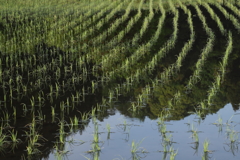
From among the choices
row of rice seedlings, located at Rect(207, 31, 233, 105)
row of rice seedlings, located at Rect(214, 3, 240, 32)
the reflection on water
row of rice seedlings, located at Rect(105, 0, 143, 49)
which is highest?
row of rice seedlings, located at Rect(214, 3, 240, 32)

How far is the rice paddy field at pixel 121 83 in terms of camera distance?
4617 millimetres

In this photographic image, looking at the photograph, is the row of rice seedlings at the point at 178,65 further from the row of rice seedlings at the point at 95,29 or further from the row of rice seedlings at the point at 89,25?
the row of rice seedlings at the point at 89,25

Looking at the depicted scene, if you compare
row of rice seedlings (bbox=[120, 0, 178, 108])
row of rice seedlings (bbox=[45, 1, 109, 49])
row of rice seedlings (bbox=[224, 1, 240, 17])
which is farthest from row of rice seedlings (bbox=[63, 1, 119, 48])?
row of rice seedlings (bbox=[224, 1, 240, 17])

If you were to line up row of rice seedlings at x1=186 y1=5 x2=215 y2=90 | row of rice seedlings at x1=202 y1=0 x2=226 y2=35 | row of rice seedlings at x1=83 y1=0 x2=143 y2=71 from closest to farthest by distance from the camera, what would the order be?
row of rice seedlings at x1=186 y1=5 x2=215 y2=90
row of rice seedlings at x1=83 y1=0 x2=143 y2=71
row of rice seedlings at x1=202 y1=0 x2=226 y2=35

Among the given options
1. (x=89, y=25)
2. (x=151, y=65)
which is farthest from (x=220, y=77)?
(x=89, y=25)

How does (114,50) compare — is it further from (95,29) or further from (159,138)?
(159,138)

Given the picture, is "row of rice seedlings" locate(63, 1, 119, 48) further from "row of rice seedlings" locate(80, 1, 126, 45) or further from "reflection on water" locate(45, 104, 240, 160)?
"reflection on water" locate(45, 104, 240, 160)

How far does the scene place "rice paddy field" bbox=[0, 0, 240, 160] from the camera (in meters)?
4.62

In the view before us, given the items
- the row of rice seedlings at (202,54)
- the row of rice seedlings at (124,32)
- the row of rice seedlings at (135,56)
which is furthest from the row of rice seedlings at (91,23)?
the row of rice seedlings at (202,54)

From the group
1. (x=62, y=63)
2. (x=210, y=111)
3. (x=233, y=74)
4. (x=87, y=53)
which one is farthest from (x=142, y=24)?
(x=210, y=111)

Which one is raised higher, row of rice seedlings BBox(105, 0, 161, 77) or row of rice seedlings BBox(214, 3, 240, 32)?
row of rice seedlings BBox(214, 3, 240, 32)

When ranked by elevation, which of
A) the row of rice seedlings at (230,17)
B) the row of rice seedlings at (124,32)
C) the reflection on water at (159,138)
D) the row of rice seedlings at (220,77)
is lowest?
the reflection on water at (159,138)

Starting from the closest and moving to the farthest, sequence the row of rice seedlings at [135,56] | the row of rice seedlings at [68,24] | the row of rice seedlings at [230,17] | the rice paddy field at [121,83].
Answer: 1. the rice paddy field at [121,83]
2. the row of rice seedlings at [135,56]
3. the row of rice seedlings at [68,24]
4. the row of rice seedlings at [230,17]

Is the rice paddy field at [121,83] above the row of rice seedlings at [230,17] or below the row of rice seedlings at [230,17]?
below
